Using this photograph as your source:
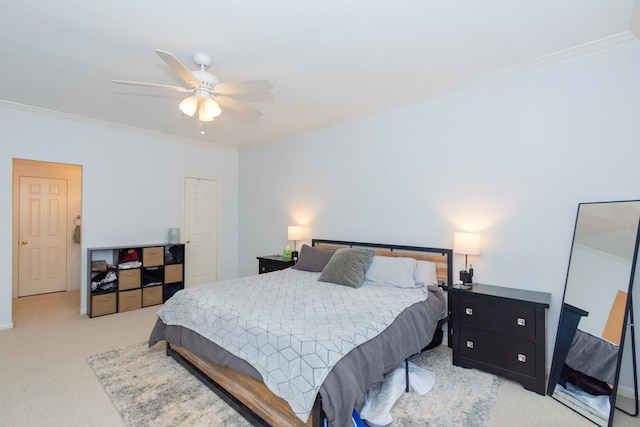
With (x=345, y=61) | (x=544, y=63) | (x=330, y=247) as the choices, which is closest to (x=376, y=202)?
(x=330, y=247)

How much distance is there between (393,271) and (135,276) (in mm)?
3760

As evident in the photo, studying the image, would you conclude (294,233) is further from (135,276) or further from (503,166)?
(503,166)

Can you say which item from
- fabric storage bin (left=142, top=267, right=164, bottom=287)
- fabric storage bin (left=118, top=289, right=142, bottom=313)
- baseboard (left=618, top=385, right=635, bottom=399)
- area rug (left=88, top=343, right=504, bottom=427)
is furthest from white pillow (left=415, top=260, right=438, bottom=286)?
fabric storage bin (left=118, top=289, right=142, bottom=313)

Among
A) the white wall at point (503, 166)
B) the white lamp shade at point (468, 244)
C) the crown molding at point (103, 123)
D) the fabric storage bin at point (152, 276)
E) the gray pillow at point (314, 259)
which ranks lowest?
the fabric storage bin at point (152, 276)

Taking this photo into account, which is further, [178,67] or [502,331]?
[502,331]

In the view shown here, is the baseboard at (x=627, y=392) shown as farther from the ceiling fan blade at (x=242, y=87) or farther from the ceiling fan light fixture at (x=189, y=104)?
the ceiling fan light fixture at (x=189, y=104)

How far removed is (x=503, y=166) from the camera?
3008mm

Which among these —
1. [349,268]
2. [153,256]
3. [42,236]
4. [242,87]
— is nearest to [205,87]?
[242,87]

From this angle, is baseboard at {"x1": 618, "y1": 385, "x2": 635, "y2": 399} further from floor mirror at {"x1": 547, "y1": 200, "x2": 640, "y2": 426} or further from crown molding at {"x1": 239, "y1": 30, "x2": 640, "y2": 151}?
crown molding at {"x1": 239, "y1": 30, "x2": 640, "y2": 151}

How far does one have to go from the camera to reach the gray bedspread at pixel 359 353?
1.71 meters

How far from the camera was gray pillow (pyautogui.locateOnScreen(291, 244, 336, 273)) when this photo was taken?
391 cm

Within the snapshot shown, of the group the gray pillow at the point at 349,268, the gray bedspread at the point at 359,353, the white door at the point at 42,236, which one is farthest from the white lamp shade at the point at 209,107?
the white door at the point at 42,236

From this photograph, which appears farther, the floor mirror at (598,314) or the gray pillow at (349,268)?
the gray pillow at (349,268)

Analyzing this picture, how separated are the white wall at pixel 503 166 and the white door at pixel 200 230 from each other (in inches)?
96.0
